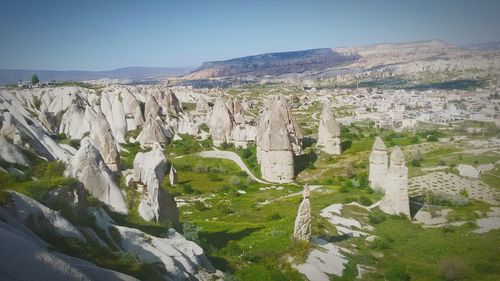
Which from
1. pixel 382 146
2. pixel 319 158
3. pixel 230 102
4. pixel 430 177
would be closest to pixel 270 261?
pixel 382 146

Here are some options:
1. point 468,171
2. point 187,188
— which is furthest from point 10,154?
point 468,171

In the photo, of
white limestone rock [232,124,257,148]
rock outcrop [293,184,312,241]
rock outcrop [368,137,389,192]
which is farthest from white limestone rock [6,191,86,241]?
white limestone rock [232,124,257,148]

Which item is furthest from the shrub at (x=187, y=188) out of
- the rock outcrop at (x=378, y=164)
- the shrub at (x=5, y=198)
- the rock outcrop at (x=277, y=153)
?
the shrub at (x=5, y=198)

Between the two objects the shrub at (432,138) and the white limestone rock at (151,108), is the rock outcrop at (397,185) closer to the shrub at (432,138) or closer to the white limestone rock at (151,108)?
the shrub at (432,138)

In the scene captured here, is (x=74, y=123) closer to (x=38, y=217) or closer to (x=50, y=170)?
(x=50, y=170)

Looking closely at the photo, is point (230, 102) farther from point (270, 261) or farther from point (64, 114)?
point (270, 261)
